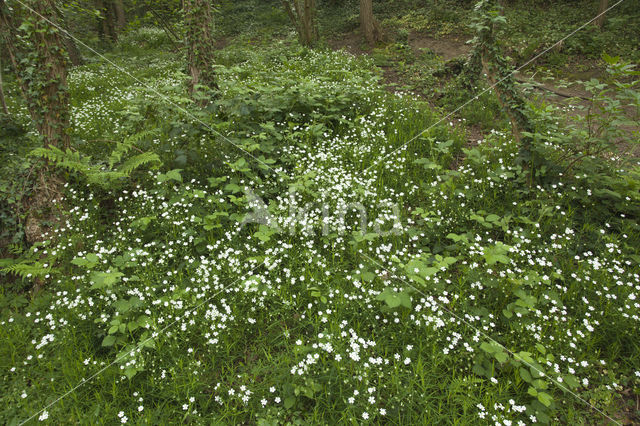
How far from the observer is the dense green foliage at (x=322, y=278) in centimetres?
302

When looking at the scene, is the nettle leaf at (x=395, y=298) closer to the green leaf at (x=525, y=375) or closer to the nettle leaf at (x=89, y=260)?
the green leaf at (x=525, y=375)

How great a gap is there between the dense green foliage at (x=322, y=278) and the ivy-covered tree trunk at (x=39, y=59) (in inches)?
22.5

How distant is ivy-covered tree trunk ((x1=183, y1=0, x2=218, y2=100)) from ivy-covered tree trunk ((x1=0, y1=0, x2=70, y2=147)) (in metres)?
2.42

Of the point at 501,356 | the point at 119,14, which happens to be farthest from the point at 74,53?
the point at 501,356

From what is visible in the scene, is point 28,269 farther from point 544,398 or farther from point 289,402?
point 544,398

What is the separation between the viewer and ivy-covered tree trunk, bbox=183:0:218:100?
6.98m

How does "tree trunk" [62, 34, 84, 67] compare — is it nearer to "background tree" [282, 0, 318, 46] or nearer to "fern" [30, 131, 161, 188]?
"background tree" [282, 0, 318, 46]

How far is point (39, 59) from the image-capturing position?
4.80 m

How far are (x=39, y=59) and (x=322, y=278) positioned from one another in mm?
5171

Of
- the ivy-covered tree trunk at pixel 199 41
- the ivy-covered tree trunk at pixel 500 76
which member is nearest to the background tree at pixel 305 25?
the ivy-covered tree trunk at pixel 199 41

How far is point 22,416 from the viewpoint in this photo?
9.45ft

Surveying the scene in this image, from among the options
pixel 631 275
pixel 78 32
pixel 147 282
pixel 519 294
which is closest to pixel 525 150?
pixel 631 275

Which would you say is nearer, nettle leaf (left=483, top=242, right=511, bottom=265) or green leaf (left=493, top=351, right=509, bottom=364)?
green leaf (left=493, top=351, right=509, bottom=364)

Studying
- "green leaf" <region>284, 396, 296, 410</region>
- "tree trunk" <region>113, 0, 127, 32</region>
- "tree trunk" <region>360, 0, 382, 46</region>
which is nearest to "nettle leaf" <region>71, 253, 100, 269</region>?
"green leaf" <region>284, 396, 296, 410</region>
